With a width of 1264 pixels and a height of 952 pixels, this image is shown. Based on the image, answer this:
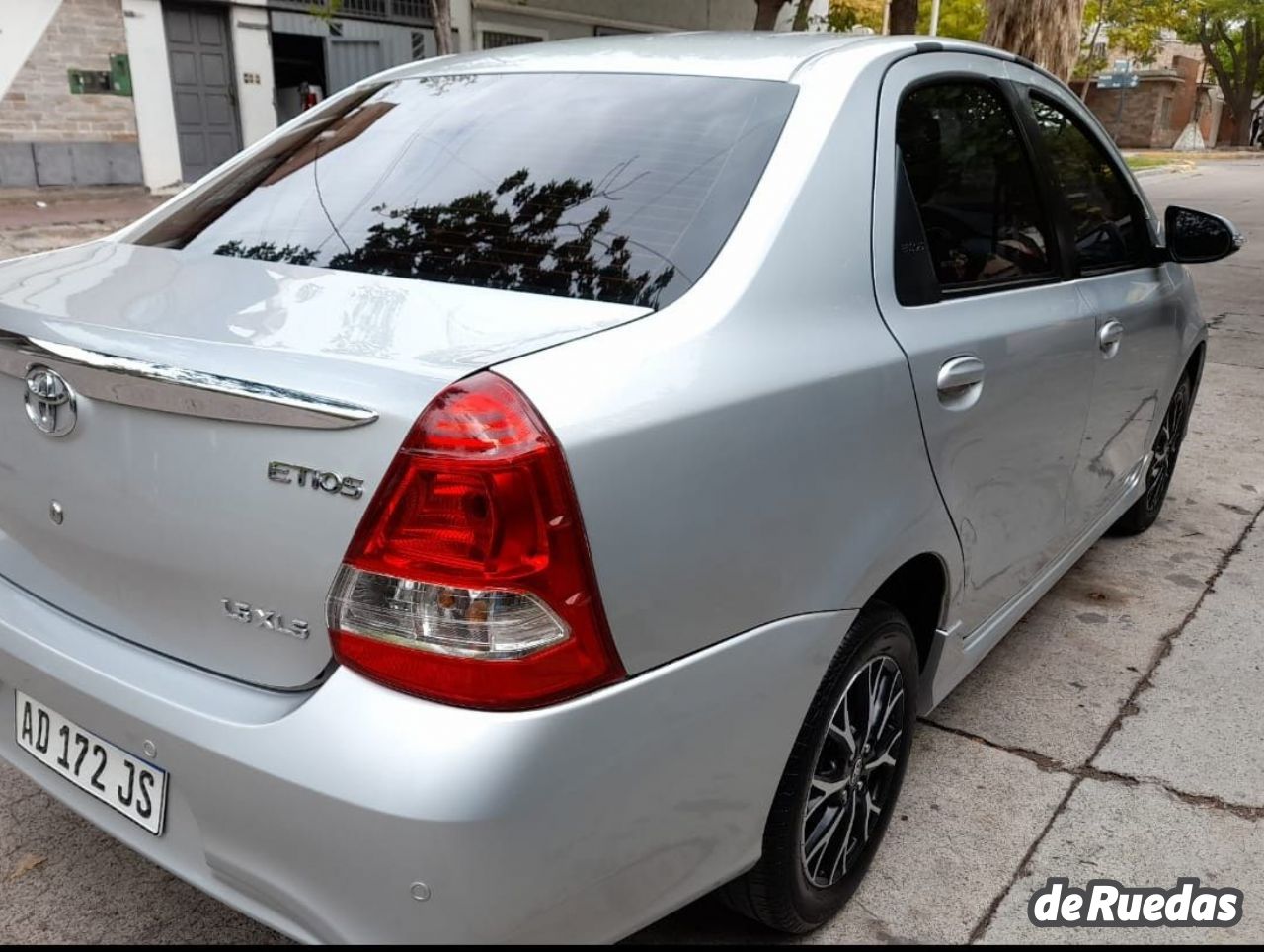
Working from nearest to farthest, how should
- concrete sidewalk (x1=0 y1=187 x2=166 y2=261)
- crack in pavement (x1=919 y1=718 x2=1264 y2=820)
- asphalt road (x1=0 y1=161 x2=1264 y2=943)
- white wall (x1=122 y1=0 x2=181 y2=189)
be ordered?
asphalt road (x1=0 y1=161 x2=1264 y2=943), crack in pavement (x1=919 y1=718 x2=1264 y2=820), concrete sidewalk (x1=0 y1=187 x2=166 y2=261), white wall (x1=122 y1=0 x2=181 y2=189)

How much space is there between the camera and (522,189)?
6.90ft

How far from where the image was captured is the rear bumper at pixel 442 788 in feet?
4.64

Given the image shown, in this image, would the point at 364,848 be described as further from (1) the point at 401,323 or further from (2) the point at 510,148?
(2) the point at 510,148

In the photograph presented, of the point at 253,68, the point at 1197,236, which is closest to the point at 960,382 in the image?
the point at 1197,236

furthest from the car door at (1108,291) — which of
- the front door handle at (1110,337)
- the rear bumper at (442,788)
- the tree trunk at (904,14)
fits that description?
the tree trunk at (904,14)

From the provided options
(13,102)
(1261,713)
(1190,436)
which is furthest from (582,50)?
(13,102)

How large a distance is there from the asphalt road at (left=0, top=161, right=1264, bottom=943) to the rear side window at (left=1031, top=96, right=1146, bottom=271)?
3.97 feet

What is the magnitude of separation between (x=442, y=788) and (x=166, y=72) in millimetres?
15971

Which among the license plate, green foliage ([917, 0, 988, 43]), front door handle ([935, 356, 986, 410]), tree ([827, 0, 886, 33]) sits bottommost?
the license plate

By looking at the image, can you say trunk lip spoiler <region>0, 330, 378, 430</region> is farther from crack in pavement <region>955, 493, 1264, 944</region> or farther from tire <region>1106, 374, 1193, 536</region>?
tire <region>1106, 374, 1193, 536</region>

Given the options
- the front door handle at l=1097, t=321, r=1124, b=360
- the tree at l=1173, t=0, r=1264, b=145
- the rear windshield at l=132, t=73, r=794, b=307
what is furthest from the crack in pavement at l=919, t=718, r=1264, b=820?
the tree at l=1173, t=0, r=1264, b=145

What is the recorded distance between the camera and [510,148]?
221 cm

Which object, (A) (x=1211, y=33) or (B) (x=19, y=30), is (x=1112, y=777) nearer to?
(B) (x=19, y=30)

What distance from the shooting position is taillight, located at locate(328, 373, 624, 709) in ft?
4.70
